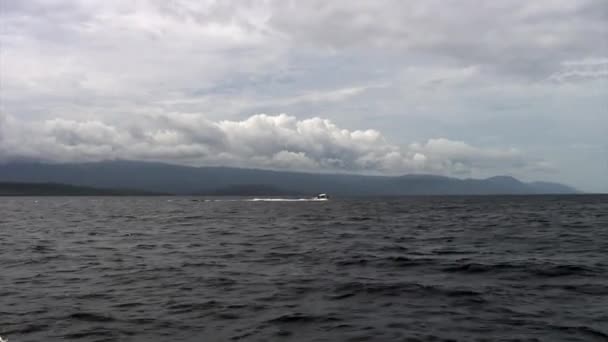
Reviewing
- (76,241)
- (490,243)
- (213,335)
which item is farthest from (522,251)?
(76,241)

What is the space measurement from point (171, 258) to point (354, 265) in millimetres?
12875

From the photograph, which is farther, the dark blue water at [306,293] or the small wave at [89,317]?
the small wave at [89,317]

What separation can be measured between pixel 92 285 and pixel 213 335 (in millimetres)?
11267

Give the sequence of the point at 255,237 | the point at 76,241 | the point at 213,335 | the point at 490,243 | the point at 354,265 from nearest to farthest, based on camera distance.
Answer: the point at 213,335 < the point at 354,265 < the point at 490,243 < the point at 76,241 < the point at 255,237

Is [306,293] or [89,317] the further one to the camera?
[306,293]

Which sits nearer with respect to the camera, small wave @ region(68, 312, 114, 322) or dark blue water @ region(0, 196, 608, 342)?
dark blue water @ region(0, 196, 608, 342)

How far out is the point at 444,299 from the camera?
2130cm

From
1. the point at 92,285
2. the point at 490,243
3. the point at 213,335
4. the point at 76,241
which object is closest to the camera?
the point at 213,335

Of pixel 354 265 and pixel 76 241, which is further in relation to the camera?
pixel 76 241

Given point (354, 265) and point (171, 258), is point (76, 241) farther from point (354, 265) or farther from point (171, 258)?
point (354, 265)

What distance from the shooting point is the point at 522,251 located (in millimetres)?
37094

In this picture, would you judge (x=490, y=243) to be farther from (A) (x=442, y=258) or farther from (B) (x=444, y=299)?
(B) (x=444, y=299)

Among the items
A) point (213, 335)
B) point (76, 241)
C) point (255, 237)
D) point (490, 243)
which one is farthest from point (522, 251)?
point (76, 241)

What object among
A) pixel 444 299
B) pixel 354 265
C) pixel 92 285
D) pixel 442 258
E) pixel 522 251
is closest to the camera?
pixel 444 299
